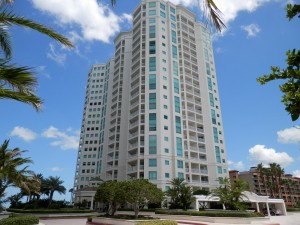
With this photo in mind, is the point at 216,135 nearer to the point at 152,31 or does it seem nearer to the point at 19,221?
the point at 152,31

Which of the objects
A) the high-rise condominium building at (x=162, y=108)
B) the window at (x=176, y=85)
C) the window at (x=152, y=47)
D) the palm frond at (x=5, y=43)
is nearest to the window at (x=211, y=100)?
the high-rise condominium building at (x=162, y=108)

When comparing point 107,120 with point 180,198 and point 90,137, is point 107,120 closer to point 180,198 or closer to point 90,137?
point 90,137

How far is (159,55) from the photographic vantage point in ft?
224

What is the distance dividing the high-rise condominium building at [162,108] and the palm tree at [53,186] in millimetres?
11474

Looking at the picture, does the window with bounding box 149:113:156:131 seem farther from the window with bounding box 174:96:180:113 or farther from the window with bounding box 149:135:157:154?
the window with bounding box 174:96:180:113

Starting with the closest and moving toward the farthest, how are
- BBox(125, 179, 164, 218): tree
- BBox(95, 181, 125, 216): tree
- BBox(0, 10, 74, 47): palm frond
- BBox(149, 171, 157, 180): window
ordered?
BBox(0, 10, 74, 47): palm frond → BBox(125, 179, 164, 218): tree → BBox(95, 181, 125, 216): tree → BBox(149, 171, 157, 180): window

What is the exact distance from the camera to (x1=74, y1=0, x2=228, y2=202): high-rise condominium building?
59.4 m

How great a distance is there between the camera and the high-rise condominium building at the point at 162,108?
195 feet

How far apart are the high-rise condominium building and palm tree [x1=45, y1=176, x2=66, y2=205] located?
11474mm

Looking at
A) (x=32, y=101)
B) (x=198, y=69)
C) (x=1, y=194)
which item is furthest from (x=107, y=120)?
(x=32, y=101)

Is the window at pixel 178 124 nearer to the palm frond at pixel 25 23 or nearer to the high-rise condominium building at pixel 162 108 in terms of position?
the high-rise condominium building at pixel 162 108

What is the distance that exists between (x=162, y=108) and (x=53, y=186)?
38.1 meters

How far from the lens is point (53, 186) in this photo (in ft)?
230

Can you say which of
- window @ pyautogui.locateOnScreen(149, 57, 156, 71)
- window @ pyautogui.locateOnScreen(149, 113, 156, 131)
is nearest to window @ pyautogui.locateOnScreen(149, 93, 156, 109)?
window @ pyautogui.locateOnScreen(149, 113, 156, 131)
